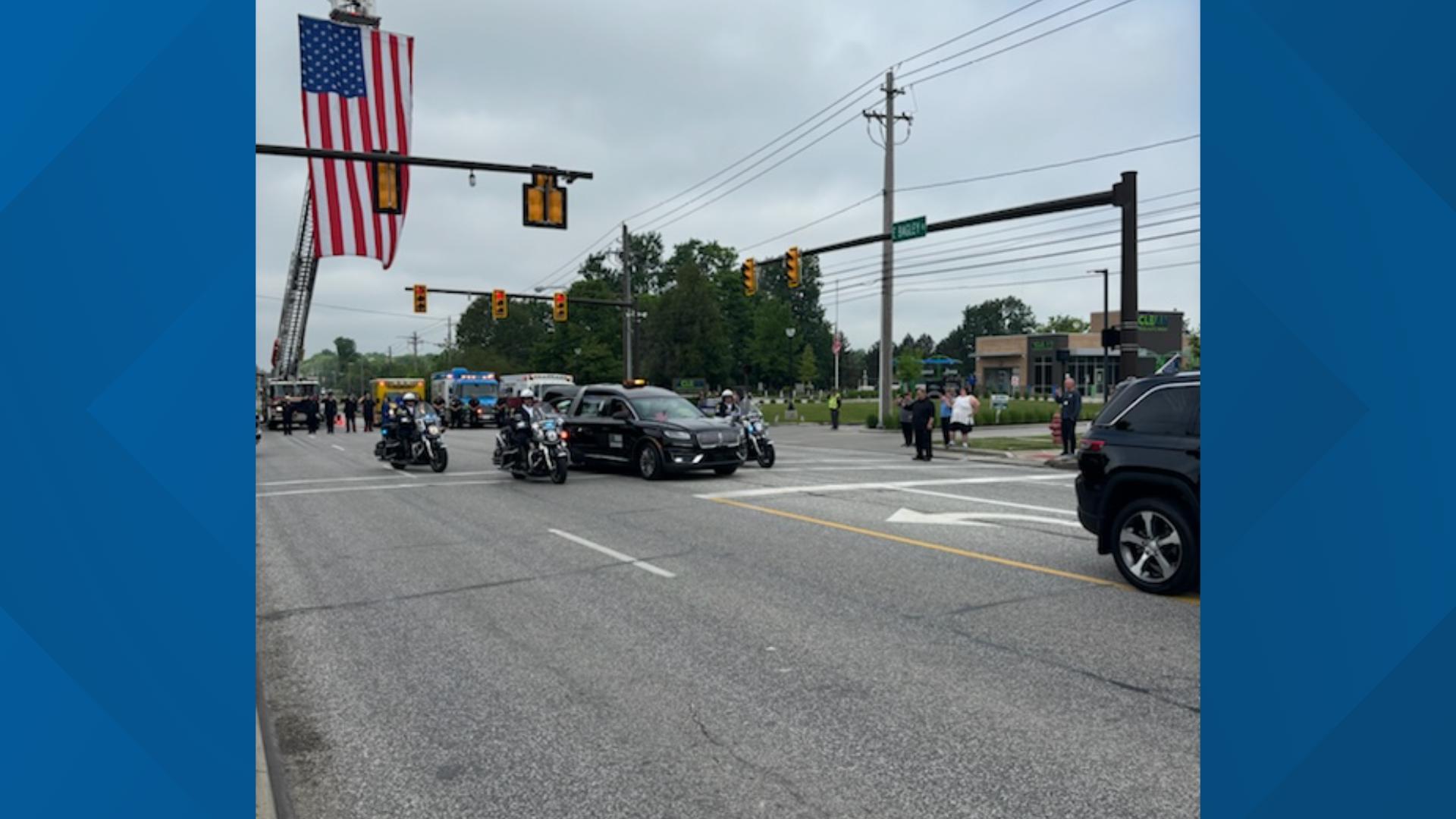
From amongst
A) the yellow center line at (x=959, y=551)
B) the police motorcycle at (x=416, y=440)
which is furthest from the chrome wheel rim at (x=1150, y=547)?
the police motorcycle at (x=416, y=440)

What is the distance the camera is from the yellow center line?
26.2 ft

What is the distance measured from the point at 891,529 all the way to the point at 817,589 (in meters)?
3.48

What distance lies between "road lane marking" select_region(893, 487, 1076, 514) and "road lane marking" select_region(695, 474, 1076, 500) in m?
0.51

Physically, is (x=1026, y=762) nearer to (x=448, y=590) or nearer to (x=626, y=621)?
(x=626, y=621)

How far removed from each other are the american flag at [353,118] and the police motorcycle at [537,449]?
5.15 meters

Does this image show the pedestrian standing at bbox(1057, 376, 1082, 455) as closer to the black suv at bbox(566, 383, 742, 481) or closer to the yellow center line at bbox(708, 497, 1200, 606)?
the black suv at bbox(566, 383, 742, 481)

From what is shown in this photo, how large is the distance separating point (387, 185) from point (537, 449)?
6128 mm

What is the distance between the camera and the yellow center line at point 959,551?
7.97m

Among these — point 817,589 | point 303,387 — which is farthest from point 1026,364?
point 817,589

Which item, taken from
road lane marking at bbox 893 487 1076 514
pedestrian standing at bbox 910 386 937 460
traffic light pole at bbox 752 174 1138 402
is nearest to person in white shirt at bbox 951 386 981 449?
pedestrian standing at bbox 910 386 937 460

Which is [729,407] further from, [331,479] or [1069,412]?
[331,479]

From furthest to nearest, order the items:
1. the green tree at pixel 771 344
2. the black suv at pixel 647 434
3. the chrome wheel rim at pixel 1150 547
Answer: the green tree at pixel 771 344 → the black suv at pixel 647 434 → the chrome wheel rim at pixel 1150 547

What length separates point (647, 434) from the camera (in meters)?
18.1

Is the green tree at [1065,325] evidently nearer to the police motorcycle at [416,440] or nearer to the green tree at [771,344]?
the green tree at [771,344]
